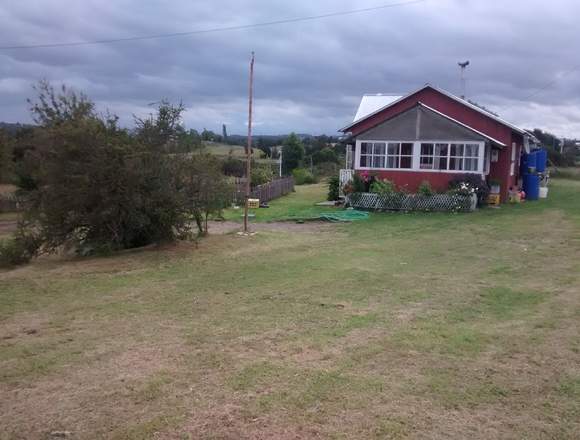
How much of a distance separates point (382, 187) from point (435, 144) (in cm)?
318

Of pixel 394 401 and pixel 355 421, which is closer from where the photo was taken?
pixel 355 421

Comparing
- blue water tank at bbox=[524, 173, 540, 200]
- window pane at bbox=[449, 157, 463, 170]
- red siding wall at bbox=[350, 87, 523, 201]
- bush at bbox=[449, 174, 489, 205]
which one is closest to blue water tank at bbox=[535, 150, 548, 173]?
blue water tank at bbox=[524, 173, 540, 200]

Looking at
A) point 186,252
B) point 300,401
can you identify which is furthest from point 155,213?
point 300,401

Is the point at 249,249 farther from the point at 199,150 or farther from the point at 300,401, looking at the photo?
the point at 300,401

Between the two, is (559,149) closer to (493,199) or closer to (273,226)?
(493,199)

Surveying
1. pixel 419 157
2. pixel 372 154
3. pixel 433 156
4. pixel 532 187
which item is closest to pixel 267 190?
pixel 372 154

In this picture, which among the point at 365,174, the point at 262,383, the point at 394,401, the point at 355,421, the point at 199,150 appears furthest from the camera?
the point at 365,174

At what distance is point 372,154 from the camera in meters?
24.8

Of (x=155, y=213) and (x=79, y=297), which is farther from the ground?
(x=155, y=213)

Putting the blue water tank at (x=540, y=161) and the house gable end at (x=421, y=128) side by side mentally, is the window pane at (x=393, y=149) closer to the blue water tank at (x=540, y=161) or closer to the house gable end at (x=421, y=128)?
the house gable end at (x=421, y=128)

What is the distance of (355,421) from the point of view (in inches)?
160

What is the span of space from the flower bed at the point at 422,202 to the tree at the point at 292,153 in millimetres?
36731

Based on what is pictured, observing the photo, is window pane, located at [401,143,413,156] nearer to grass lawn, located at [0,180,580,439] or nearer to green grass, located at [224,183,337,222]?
green grass, located at [224,183,337,222]

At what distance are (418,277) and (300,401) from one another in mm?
5646
